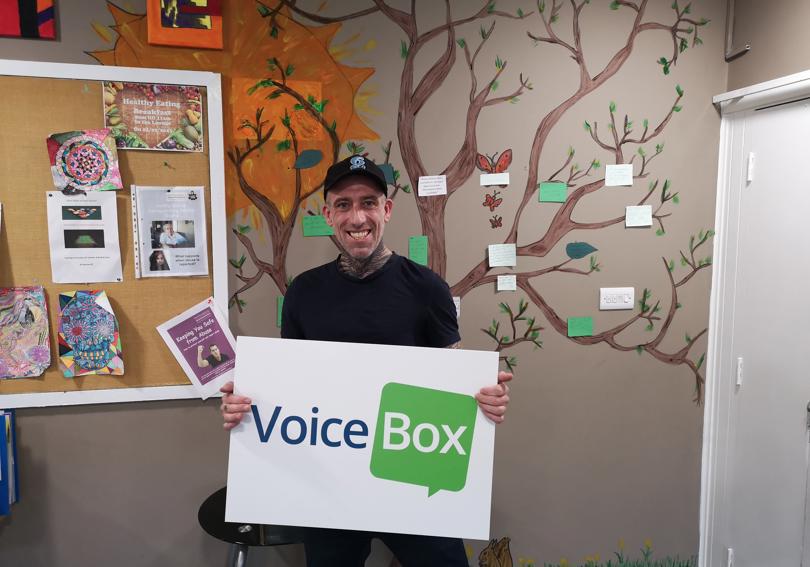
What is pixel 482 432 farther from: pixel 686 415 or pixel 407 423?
pixel 686 415

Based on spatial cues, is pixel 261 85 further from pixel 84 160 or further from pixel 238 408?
pixel 238 408

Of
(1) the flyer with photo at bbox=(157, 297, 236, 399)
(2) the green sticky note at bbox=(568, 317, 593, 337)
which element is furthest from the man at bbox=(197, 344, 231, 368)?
(2) the green sticky note at bbox=(568, 317, 593, 337)

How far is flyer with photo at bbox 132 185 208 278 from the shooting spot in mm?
1812

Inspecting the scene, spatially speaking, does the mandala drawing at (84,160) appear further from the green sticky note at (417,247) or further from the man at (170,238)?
the green sticky note at (417,247)

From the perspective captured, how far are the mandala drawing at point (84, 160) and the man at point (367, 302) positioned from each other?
2.77 feet

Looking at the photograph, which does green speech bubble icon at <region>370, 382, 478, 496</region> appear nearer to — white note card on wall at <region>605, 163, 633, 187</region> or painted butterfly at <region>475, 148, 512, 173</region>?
painted butterfly at <region>475, 148, 512, 173</region>

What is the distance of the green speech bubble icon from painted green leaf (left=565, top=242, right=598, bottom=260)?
3.51ft

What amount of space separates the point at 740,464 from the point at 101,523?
2566 mm

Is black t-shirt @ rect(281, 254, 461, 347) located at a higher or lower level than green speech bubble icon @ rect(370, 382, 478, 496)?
higher

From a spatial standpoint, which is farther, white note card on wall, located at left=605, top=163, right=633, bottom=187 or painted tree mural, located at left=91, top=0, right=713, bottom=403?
→ white note card on wall, located at left=605, top=163, right=633, bottom=187

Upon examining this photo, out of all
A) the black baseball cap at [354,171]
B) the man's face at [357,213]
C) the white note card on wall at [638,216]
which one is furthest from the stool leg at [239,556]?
the white note card on wall at [638,216]

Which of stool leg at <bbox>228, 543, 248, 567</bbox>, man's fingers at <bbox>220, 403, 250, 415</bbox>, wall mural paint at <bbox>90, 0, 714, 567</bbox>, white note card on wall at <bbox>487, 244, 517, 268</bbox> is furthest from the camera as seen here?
white note card on wall at <bbox>487, 244, 517, 268</bbox>

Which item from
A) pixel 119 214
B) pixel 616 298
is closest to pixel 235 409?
pixel 119 214

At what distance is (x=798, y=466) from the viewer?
1945 millimetres
